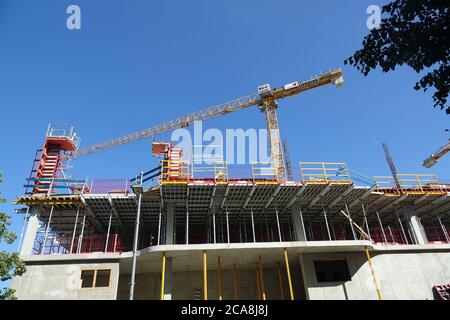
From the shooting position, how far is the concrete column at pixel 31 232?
22734 millimetres

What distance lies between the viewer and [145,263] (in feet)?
78.0

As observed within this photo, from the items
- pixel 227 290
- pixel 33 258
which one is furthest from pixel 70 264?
pixel 227 290

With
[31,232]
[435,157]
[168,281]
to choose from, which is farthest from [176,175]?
[435,157]

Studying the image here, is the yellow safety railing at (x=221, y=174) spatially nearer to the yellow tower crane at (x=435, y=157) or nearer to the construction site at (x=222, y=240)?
the construction site at (x=222, y=240)

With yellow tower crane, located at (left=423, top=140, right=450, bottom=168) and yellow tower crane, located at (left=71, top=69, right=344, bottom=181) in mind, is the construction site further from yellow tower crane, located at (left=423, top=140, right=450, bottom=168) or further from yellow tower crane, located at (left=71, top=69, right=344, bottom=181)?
yellow tower crane, located at (left=423, top=140, right=450, bottom=168)

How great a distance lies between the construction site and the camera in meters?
21.9

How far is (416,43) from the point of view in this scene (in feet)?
24.4

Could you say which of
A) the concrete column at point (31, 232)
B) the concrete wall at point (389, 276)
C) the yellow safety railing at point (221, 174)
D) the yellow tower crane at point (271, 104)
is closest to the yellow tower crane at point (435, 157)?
the yellow tower crane at point (271, 104)

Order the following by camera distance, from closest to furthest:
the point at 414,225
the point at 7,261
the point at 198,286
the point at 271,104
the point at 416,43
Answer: the point at 416,43
the point at 7,261
the point at 198,286
the point at 414,225
the point at 271,104

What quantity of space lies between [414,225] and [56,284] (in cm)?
2849

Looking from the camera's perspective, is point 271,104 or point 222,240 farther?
point 271,104

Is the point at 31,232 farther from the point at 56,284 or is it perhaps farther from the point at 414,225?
the point at 414,225
